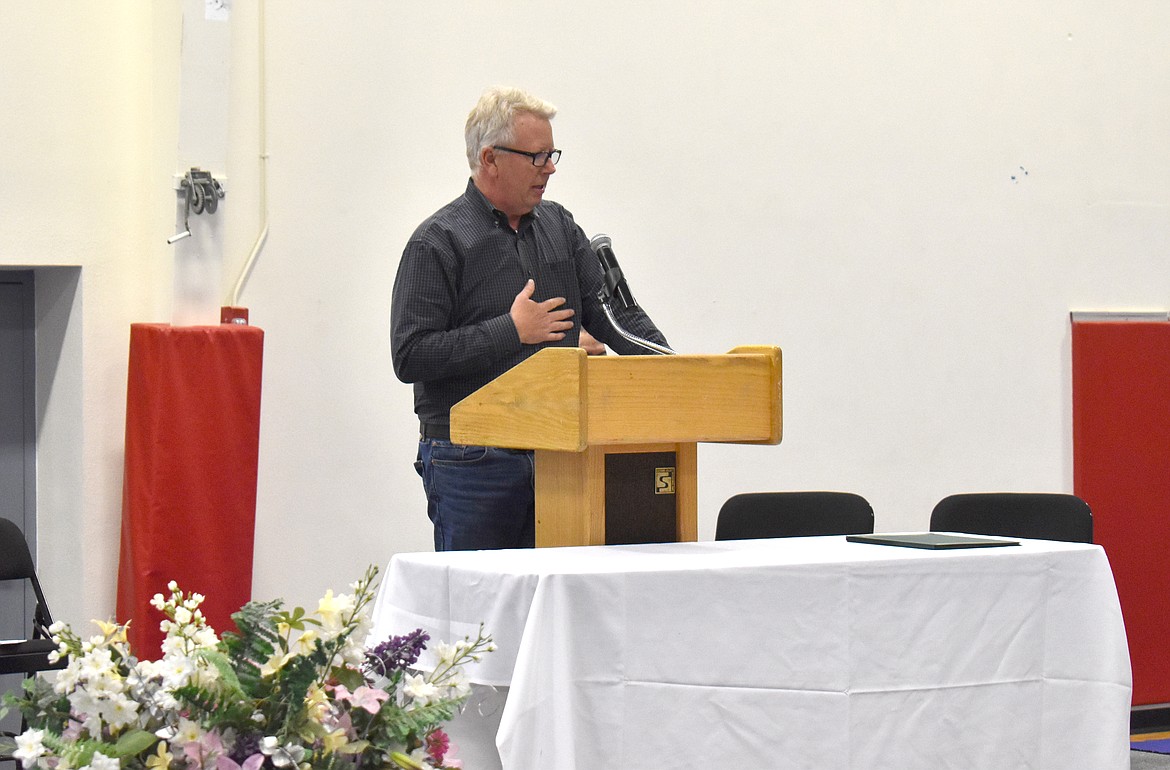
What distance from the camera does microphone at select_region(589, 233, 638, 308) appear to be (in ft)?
8.58

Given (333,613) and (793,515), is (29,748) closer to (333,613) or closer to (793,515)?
(333,613)

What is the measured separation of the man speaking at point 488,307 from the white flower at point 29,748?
1.47 meters

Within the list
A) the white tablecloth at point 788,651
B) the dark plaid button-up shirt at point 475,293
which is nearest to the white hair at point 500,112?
the dark plaid button-up shirt at point 475,293

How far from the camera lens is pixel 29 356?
12.7 ft

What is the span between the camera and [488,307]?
284 centimetres

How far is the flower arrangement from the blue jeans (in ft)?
4.03

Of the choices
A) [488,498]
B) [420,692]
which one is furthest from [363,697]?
[488,498]

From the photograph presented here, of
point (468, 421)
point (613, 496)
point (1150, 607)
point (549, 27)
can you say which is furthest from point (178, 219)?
point (1150, 607)

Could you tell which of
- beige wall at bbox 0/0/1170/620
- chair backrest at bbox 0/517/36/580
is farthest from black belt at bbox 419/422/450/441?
chair backrest at bbox 0/517/36/580

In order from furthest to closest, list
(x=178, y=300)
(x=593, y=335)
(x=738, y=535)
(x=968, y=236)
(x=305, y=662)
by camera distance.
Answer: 1. (x=968, y=236)
2. (x=178, y=300)
3. (x=738, y=535)
4. (x=593, y=335)
5. (x=305, y=662)

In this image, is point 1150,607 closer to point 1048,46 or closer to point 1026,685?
point 1048,46

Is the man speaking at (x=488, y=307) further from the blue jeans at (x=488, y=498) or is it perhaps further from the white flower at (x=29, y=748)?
the white flower at (x=29, y=748)

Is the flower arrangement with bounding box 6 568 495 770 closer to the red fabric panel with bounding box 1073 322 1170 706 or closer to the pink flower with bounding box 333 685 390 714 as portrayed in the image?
the pink flower with bounding box 333 685 390 714

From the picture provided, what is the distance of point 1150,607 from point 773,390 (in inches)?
126
